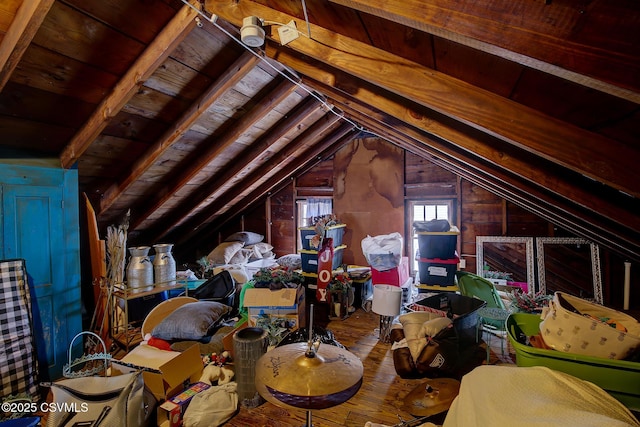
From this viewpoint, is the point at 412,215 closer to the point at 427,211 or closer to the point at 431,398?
the point at 427,211

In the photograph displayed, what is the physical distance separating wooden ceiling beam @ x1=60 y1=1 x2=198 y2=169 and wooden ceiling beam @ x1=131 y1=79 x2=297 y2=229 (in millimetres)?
1124

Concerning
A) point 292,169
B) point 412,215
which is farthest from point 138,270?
point 412,215

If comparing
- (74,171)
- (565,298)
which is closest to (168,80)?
(74,171)

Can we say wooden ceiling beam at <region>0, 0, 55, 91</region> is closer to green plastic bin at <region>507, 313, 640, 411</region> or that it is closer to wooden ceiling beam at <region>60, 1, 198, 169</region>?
wooden ceiling beam at <region>60, 1, 198, 169</region>

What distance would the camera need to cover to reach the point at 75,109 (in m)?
2.43

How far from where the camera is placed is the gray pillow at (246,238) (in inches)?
218

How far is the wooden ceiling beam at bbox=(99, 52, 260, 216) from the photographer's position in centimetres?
252

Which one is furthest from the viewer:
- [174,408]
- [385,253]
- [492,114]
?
[385,253]

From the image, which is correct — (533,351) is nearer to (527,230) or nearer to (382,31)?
(382,31)

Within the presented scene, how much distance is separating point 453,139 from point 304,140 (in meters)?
3.10

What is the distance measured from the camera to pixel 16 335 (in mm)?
2283

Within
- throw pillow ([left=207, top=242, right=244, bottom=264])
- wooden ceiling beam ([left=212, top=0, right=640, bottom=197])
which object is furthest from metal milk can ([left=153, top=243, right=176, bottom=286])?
wooden ceiling beam ([left=212, top=0, right=640, bottom=197])

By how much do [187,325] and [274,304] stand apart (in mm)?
849

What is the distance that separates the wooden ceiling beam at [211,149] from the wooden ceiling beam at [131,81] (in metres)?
1.12
